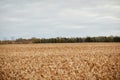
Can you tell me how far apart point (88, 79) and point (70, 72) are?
1441 millimetres

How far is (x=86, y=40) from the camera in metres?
73.4

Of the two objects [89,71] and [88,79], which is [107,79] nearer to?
[88,79]

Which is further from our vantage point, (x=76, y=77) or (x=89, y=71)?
(x=89, y=71)

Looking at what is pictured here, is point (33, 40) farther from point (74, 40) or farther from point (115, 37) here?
point (115, 37)

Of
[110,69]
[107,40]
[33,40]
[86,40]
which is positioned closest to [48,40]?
[33,40]

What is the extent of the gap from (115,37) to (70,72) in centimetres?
6228

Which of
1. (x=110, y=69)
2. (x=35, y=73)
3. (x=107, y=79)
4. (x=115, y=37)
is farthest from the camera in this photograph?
(x=115, y=37)

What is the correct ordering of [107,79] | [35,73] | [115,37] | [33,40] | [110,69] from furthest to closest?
1. [33,40]
2. [115,37]
3. [110,69]
4. [35,73]
5. [107,79]

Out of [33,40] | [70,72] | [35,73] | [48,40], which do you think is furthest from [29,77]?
[33,40]

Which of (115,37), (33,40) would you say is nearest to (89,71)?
(115,37)

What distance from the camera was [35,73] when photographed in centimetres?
1031

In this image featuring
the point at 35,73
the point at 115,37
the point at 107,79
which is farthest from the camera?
the point at 115,37

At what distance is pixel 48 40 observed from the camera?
72875mm

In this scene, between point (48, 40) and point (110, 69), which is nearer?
point (110, 69)
